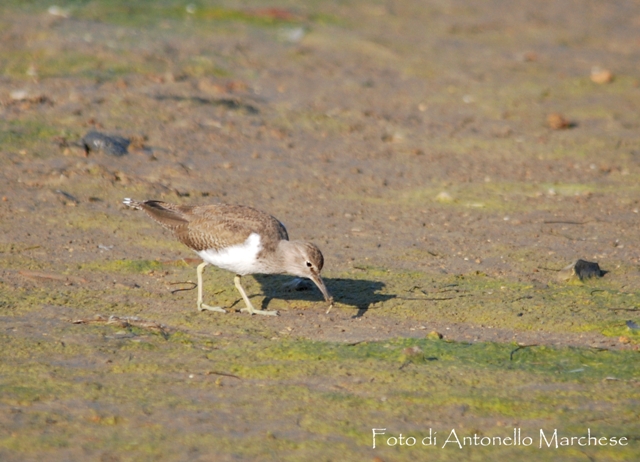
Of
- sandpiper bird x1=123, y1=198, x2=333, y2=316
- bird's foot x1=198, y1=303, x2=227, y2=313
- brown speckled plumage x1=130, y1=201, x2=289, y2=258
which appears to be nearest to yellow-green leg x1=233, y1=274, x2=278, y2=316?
sandpiper bird x1=123, y1=198, x2=333, y2=316

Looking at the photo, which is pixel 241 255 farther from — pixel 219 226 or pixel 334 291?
pixel 334 291

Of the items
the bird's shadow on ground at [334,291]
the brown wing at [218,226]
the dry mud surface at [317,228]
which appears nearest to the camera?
the dry mud surface at [317,228]

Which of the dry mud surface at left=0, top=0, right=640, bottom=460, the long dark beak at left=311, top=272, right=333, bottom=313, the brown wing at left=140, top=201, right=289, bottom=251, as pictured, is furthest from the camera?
the brown wing at left=140, top=201, right=289, bottom=251

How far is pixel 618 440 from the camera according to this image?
5.38m

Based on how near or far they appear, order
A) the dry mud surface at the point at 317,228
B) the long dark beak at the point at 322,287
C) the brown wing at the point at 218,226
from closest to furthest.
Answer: the dry mud surface at the point at 317,228 → the long dark beak at the point at 322,287 → the brown wing at the point at 218,226

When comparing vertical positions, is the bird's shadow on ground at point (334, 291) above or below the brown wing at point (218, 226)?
below

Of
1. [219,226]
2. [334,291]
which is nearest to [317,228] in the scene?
[334,291]

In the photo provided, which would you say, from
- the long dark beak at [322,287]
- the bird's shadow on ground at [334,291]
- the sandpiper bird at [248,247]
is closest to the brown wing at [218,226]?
the sandpiper bird at [248,247]

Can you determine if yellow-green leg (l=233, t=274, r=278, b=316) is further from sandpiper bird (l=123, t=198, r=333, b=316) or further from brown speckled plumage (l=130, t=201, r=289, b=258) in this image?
brown speckled plumage (l=130, t=201, r=289, b=258)

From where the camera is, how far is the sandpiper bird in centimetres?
743

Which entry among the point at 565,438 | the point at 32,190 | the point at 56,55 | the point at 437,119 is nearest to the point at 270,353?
the point at 565,438

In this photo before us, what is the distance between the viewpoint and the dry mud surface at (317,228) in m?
5.67

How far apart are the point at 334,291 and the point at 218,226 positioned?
3.83 feet

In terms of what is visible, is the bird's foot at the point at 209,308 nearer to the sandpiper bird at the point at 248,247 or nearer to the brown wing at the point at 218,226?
the sandpiper bird at the point at 248,247
